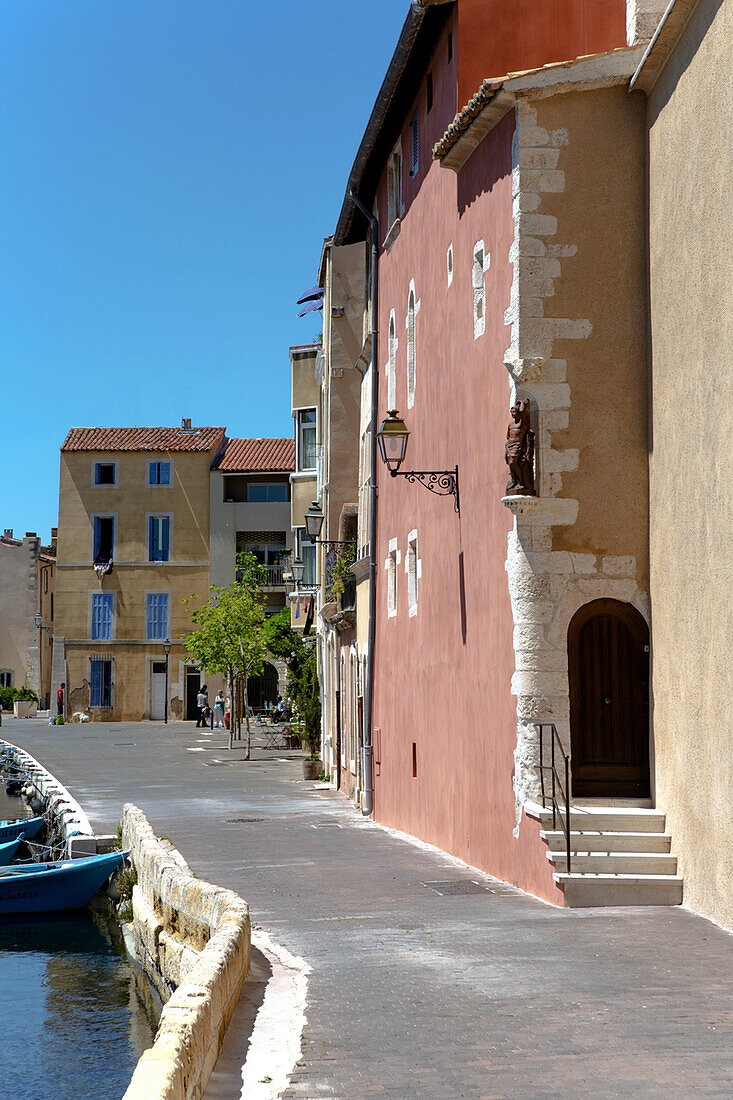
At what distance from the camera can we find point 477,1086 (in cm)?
609

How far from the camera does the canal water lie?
1149 cm

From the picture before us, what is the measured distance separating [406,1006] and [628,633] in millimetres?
6172

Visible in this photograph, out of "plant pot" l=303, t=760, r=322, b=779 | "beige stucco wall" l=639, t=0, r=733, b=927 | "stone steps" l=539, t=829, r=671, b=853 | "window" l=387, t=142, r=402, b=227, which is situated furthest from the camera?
"plant pot" l=303, t=760, r=322, b=779

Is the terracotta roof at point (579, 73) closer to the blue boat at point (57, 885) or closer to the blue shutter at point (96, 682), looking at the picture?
the blue boat at point (57, 885)

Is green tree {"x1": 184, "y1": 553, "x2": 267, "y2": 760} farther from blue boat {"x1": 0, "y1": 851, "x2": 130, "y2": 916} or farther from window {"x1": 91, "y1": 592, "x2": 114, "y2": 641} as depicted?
blue boat {"x1": 0, "y1": 851, "x2": 130, "y2": 916}

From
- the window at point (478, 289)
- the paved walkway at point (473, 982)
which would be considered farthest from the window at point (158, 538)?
the window at point (478, 289)

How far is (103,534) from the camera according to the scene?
208 feet

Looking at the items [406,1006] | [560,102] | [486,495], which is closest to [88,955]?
[486,495]

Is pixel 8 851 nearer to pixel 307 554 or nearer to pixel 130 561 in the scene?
pixel 307 554

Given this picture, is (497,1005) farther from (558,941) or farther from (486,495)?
(486,495)

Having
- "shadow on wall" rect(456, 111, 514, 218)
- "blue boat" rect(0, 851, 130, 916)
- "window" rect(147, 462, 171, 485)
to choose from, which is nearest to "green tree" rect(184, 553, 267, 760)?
Result: "window" rect(147, 462, 171, 485)

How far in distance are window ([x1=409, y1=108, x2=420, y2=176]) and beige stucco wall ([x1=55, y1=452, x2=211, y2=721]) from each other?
145ft

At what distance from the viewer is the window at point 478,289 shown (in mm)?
15016

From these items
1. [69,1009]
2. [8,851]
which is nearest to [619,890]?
[69,1009]
